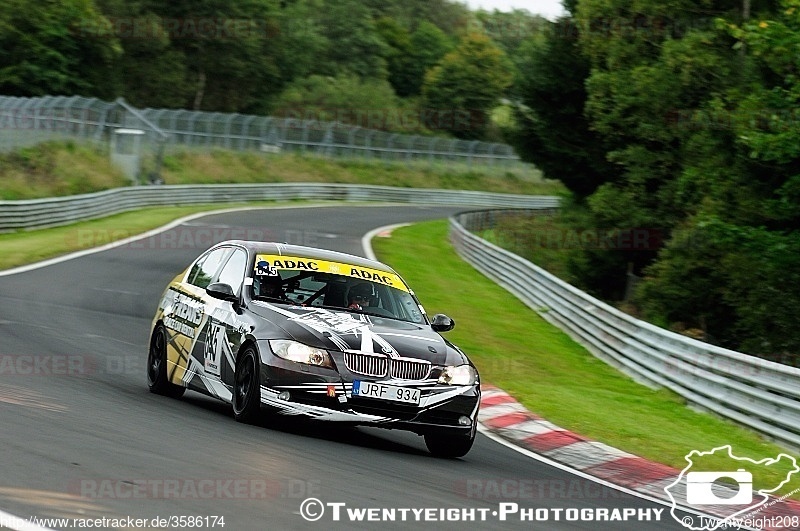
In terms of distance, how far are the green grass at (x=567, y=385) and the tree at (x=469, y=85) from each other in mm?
77498

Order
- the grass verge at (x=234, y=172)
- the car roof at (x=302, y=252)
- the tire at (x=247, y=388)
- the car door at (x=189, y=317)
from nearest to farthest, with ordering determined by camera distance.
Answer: the tire at (x=247, y=388)
the car door at (x=189, y=317)
the car roof at (x=302, y=252)
the grass verge at (x=234, y=172)

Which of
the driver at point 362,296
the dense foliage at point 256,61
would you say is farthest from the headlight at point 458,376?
the dense foliage at point 256,61

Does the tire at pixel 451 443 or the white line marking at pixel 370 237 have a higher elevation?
the tire at pixel 451 443

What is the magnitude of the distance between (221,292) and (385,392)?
180 cm

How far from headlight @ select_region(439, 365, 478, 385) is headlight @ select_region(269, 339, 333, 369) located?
908 millimetres

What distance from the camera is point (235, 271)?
11047 mm

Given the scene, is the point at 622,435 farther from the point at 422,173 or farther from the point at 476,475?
the point at 422,173

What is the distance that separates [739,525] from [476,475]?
178 centimetres

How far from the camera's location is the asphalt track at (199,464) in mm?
6332

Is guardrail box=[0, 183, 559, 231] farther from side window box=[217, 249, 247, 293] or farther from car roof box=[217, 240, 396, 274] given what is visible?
car roof box=[217, 240, 396, 274]

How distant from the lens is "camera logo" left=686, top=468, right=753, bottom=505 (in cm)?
892

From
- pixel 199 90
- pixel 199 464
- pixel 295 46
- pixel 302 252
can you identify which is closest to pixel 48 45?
pixel 199 90

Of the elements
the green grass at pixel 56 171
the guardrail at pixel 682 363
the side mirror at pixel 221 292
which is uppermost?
the side mirror at pixel 221 292

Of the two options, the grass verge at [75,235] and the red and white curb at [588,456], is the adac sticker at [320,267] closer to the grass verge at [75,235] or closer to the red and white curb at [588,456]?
the red and white curb at [588,456]
